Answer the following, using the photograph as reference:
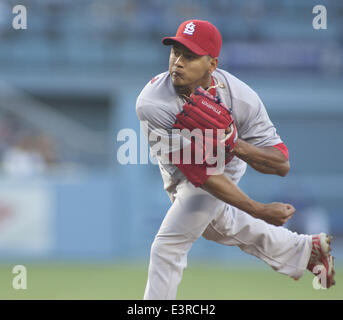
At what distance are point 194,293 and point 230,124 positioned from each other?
11.8ft

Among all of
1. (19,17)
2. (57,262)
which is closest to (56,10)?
(19,17)

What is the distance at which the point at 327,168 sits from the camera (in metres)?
12.9

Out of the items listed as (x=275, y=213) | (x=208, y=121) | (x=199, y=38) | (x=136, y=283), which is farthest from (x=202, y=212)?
(x=136, y=283)

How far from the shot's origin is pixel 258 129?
163 inches

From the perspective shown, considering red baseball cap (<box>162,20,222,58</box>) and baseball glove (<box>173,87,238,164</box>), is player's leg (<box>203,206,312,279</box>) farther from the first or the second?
red baseball cap (<box>162,20,222,58</box>)

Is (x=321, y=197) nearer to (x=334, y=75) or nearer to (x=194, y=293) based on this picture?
(x=334, y=75)

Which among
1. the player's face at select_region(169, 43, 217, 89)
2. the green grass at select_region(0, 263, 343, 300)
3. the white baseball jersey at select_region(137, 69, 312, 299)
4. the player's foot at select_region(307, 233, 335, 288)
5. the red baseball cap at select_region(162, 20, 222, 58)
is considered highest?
the red baseball cap at select_region(162, 20, 222, 58)

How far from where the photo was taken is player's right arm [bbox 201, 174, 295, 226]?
3.88m

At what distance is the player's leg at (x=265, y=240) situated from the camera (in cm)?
436

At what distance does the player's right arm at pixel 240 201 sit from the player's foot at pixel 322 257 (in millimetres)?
539

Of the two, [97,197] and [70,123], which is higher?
[70,123]

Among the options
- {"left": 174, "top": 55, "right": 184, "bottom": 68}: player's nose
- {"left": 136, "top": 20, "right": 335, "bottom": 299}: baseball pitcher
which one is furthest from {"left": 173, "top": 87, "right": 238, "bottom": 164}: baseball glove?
{"left": 174, "top": 55, "right": 184, "bottom": 68}: player's nose

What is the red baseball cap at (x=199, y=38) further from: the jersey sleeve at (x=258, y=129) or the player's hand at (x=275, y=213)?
the player's hand at (x=275, y=213)

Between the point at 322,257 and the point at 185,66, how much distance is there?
4.99 ft
